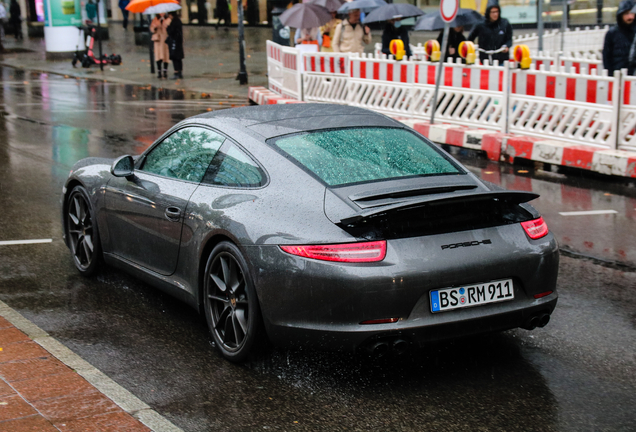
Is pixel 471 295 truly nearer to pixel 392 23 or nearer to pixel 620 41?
pixel 620 41

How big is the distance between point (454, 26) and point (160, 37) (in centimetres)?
1209

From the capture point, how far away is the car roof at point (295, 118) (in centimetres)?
527

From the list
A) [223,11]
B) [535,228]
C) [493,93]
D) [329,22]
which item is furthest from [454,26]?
[223,11]

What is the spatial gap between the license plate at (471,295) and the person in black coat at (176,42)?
69.9 ft

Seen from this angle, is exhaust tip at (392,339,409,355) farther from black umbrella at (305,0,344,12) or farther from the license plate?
black umbrella at (305,0,344,12)

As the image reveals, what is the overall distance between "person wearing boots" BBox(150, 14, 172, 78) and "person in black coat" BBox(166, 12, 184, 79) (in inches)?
11.3

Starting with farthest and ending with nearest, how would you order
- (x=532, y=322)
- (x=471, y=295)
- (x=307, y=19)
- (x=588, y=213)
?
(x=307, y=19), (x=588, y=213), (x=532, y=322), (x=471, y=295)

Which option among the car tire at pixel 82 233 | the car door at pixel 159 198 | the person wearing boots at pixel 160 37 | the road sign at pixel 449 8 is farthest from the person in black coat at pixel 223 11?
the car door at pixel 159 198

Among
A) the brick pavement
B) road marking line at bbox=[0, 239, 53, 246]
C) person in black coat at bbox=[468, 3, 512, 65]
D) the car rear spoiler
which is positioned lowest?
road marking line at bbox=[0, 239, 53, 246]

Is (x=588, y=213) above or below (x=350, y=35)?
below

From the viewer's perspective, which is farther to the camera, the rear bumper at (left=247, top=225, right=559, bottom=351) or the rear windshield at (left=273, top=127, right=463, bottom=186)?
the rear windshield at (left=273, top=127, right=463, bottom=186)

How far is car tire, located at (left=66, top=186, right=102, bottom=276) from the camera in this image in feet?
21.1

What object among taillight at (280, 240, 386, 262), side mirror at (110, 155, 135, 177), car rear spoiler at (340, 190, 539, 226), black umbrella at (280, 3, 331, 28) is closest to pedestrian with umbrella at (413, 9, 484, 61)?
black umbrella at (280, 3, 331, 28)

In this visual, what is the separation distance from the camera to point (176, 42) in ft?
81.1
